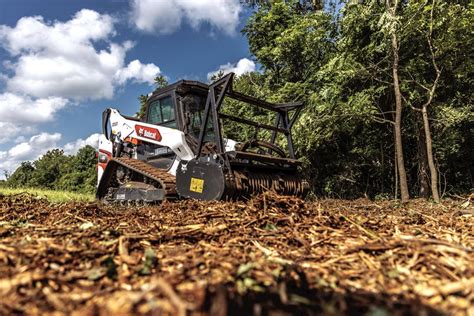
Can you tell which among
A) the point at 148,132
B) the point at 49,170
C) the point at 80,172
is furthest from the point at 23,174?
the point at 148,132

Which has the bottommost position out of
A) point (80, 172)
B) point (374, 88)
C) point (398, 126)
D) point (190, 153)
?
point (190, 153)

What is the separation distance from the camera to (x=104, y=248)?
7.06 ft

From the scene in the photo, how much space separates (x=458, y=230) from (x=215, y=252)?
2240 millimetres

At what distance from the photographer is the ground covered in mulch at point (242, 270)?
1.41 metres

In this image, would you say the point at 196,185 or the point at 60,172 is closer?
the point at 196,185

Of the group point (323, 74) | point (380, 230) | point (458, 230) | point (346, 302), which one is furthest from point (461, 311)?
point (323, 74)

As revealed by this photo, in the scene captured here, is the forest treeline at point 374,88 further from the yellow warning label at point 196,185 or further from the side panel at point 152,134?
the yellow warning label at point 196,185

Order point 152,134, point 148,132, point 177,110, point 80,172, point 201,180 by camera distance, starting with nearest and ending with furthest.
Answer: point 201,180 → point 177,110 → point 152,134 → point 148,132 → point 80,172

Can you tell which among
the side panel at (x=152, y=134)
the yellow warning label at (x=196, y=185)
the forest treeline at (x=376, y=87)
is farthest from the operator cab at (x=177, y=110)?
the forest treeline at (x=376, y=87)

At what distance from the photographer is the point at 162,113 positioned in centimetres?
827

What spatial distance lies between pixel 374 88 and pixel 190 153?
831cm

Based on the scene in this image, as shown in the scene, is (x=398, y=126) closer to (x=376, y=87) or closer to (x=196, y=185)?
(x=376, y=87)

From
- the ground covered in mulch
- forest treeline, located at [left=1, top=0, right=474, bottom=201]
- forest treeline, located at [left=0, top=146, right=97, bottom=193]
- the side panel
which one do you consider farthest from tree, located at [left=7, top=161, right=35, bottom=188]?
the ground covered in mulch

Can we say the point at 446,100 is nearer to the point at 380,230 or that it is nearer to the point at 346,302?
the point at 380,230
